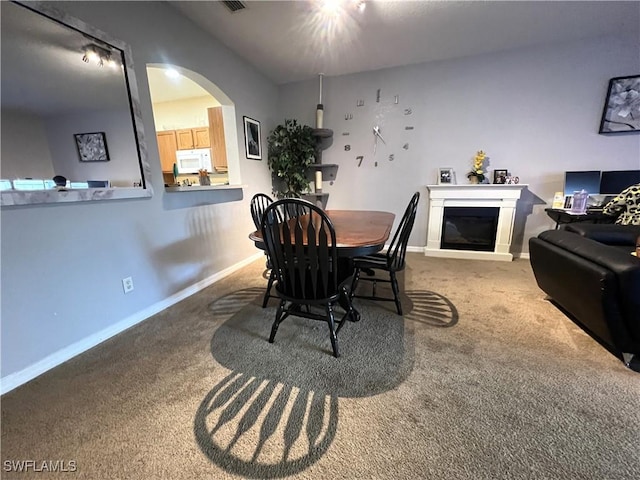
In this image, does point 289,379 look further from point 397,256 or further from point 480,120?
point 480,120

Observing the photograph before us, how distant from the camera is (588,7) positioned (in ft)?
7.59

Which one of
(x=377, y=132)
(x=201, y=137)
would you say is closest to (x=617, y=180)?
(x=377, y=132)

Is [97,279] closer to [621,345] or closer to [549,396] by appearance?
[549,396]

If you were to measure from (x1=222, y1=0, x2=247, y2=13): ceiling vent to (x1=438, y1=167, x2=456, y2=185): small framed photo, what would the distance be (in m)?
2.90

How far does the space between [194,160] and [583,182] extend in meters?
5.54

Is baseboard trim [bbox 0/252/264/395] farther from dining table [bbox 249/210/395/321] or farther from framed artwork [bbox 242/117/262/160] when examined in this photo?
framed artwork [bbox 242/117/262/160]

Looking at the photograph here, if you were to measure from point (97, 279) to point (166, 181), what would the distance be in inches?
39.5

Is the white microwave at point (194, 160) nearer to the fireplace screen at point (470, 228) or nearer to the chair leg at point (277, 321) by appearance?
the chair leg at point (277, 321)

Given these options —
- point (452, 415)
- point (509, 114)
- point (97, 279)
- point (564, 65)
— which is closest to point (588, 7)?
point (564, 65)

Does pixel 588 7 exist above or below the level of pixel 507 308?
above

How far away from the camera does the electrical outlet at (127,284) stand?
1.93m

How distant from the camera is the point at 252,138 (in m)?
3.46

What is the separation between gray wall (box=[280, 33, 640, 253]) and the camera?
9.74 feet

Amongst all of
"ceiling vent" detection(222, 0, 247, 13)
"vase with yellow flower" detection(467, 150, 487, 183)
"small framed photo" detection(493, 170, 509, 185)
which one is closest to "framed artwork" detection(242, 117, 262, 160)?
"ceiling vent" detection(222, 0, 247, 13)
